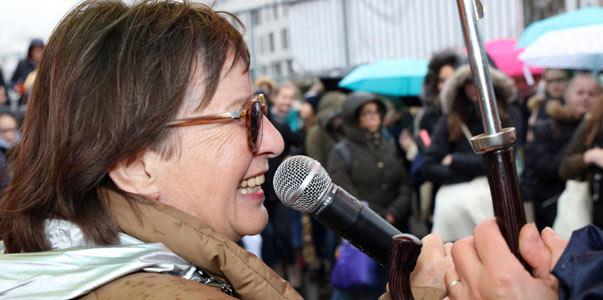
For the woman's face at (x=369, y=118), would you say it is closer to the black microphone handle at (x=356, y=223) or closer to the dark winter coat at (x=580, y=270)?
the black microphone handle at (x=356, y=223)

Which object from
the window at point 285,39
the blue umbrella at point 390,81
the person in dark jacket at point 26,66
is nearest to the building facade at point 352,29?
the window at point 285,39

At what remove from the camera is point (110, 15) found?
5.32 feet

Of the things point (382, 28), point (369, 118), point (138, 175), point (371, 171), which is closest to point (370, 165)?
point (371, 171)

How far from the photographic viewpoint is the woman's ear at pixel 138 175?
159 cm

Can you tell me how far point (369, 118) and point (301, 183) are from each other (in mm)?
4253

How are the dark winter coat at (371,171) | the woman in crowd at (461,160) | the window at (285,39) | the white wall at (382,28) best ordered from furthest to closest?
1. the window at (285,39)
2. the white wall at (382,28)
3. the dark winter coat at (371,171)
4. the woman in crowd at (461,160)

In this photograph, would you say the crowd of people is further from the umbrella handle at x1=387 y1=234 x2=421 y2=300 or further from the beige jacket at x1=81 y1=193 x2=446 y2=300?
the umbrella handle at x1=387 y1=234 x2=421 y2=300

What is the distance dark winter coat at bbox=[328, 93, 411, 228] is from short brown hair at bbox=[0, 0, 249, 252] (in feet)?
13.0

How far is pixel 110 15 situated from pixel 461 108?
136 inches

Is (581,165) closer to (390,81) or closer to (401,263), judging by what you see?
(390,81)

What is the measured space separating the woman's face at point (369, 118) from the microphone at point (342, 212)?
4.20 m

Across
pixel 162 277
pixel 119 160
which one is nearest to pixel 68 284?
pixel 162 277

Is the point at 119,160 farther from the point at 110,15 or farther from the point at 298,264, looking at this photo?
the point at 298,264

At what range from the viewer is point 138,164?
1.60 metres
